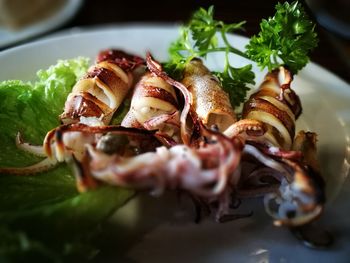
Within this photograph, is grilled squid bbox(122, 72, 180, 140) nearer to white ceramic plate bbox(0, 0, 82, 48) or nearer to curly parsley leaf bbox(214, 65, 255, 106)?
curly parsley leaf bbox(214, 65, 255, 106)

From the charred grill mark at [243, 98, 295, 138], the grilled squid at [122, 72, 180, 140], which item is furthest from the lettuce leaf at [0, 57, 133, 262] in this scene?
the charred grill mark at [243, 98, 295, 138]

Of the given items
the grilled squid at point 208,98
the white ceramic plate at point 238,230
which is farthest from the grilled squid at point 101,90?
the white ceramic plate at point 238,230

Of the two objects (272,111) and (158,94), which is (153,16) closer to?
(158,94)

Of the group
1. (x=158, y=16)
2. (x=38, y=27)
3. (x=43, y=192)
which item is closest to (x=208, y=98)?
(x=43, y=192)

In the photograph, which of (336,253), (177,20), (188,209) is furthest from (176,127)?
(177,20)

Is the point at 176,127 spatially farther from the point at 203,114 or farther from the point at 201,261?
the point at 201,261
